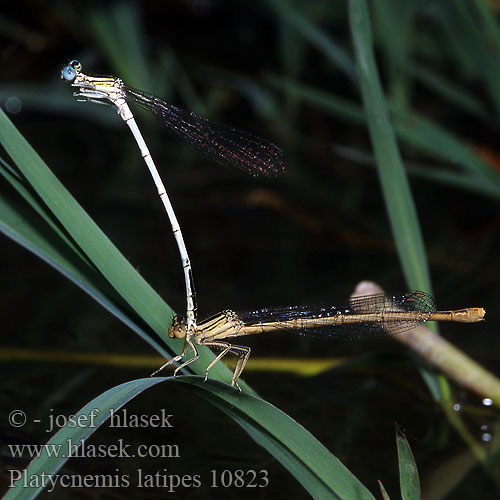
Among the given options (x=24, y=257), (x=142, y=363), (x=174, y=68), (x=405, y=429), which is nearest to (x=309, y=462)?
(x=405, y=429)

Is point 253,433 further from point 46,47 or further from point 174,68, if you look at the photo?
point 46,47

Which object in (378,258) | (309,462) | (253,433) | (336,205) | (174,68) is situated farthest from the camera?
(174,68)

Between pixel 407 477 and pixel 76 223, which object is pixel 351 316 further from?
pixel 76 223

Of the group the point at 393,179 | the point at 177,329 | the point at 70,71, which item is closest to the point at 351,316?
the point at 393,179

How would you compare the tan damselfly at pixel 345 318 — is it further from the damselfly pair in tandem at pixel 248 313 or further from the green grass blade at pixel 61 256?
the green grass blade at pixel 61 256

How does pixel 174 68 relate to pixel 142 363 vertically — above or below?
above

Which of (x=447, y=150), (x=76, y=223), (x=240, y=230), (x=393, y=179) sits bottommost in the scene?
(x=76, y=223)
